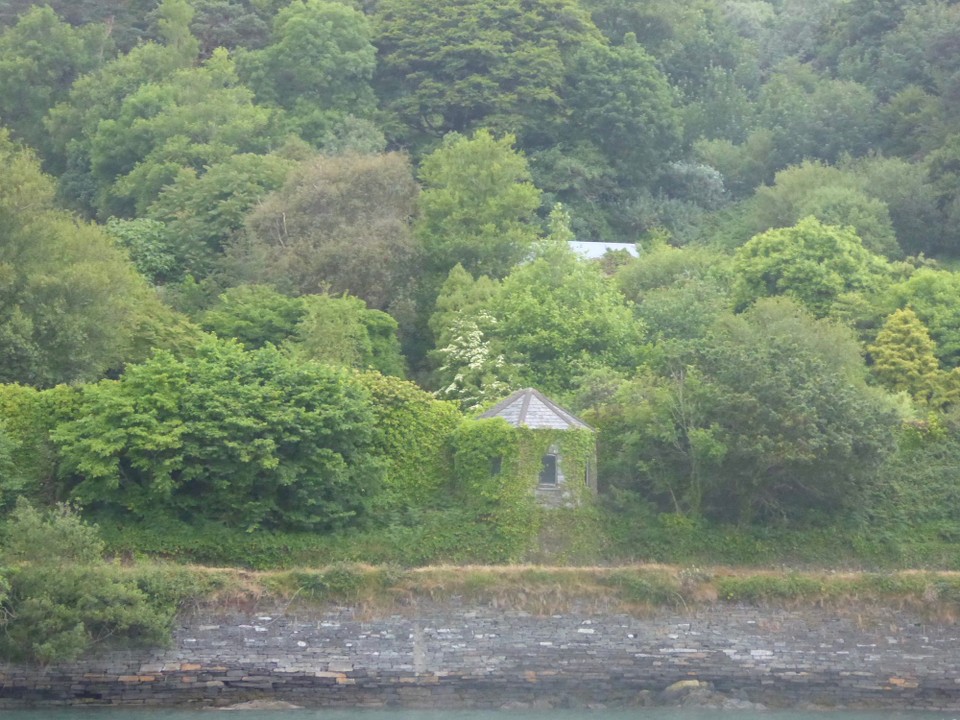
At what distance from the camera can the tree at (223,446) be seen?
37031 mm

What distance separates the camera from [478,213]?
53.4 meters

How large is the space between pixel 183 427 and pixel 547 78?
3537 cm

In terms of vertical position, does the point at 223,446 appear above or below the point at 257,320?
below

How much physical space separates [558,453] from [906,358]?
43.4ft

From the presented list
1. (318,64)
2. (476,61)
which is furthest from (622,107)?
(318,64)

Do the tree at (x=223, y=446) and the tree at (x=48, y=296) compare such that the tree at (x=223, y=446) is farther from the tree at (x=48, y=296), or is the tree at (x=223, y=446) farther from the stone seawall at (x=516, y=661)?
the stone seawall at (x=516, y=661)

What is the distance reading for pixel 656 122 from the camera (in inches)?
2699

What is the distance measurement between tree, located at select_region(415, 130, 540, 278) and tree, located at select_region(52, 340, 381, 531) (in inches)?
579

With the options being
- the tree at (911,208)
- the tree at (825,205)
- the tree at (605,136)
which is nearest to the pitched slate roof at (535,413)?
the tree at (825,205)

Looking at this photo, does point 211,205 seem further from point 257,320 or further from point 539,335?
point 539,335

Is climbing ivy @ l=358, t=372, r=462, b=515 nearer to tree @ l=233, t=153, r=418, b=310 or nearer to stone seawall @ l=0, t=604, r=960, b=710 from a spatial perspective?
stone seawall @ l=0, t=604, r=960, b=710

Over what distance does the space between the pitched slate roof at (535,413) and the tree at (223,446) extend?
3670 mm

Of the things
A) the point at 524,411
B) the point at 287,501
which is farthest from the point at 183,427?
the point at 524,411

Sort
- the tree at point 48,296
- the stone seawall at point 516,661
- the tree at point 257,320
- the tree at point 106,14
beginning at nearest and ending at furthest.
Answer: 1. the stone seawall at point 516,661
2. the tree at point 48,296
3. the tree at point 257,320
4. the tree at point 106,14
